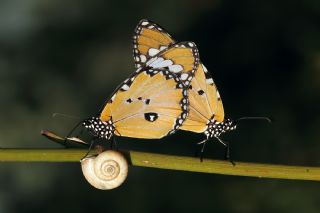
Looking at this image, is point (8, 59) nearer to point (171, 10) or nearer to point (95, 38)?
point (95, 38)

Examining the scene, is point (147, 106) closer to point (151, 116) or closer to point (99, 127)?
point (151, 116)

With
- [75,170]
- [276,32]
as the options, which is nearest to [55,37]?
[75,170]

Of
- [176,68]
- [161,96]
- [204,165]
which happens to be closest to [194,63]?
[176,68]

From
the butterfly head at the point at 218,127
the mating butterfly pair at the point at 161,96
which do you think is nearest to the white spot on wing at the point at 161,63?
the mating butterfly pair at the point at 161,96

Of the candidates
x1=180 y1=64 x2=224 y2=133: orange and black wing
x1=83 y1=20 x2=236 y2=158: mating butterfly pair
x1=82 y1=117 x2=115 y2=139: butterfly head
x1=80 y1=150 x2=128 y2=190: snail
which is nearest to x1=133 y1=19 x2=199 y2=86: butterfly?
x1=83 y1=20 x2=236 y2=158: mating butterfly pair

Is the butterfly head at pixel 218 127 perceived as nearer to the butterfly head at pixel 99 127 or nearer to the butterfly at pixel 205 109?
the butterfly at pixel 205 109

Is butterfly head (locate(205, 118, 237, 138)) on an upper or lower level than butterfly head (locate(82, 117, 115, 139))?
lower

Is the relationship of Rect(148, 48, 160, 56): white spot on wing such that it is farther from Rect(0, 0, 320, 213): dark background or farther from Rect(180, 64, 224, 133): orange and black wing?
Rect(0, 0, 320, 213): dark background
